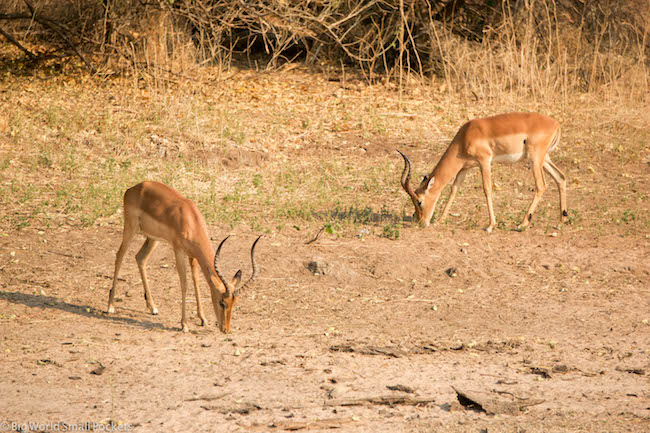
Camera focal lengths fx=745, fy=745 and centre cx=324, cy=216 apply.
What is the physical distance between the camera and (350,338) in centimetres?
582

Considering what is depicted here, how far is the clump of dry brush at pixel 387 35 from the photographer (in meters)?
13.0

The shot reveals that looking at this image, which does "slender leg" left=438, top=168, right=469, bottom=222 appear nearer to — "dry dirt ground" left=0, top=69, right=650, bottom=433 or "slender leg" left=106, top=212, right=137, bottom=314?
"dry dirt ground" left=0, top=69, right=650, bottom=433

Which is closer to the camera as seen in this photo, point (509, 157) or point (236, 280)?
point (236, 280)

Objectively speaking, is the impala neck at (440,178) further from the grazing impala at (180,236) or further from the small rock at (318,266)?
the grazing impala at (180,236)

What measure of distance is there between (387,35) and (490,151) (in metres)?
7.07

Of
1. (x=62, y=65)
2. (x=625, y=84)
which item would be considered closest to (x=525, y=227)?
(x=625, y=84)

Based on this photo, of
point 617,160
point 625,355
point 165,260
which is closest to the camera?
point 625,355

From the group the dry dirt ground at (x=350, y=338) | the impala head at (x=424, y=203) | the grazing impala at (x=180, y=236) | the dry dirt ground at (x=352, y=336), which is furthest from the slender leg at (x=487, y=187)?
the grazing impala at (x=180, y=236)

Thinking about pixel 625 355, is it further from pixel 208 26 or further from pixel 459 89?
pixel 208 26

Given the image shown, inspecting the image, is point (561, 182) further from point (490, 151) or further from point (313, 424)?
point (313, 424)

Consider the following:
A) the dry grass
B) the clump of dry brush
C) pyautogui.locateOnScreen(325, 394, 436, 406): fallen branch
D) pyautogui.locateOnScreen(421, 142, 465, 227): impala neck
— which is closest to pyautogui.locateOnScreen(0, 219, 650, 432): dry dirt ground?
pyautogui.locateOnScreen(325, 394, 436, 406): fallen branch

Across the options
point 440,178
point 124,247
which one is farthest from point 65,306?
point 440,178

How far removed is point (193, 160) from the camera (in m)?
10.6

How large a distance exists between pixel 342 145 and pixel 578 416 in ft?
25.1
